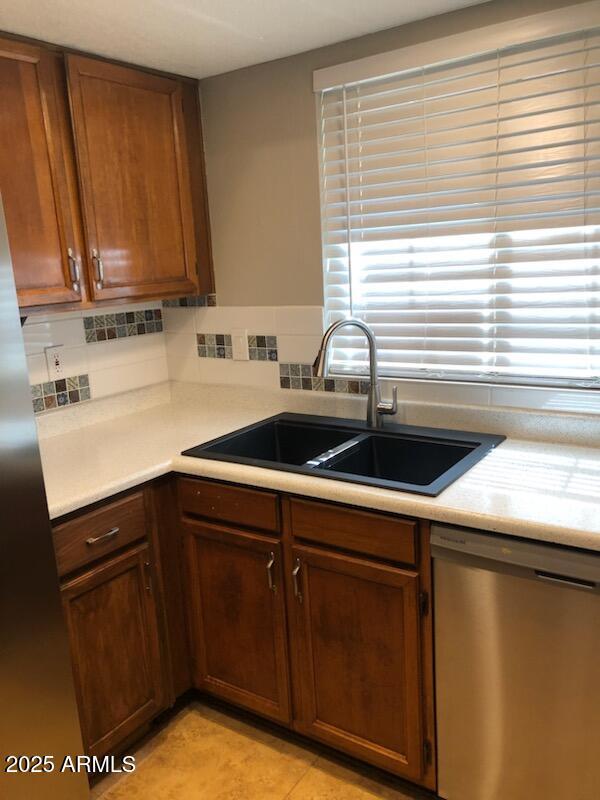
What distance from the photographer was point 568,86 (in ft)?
5.98

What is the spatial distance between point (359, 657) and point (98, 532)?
793mm

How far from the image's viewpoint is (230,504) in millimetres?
1968

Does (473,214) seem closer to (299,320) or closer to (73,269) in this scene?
(299,320)

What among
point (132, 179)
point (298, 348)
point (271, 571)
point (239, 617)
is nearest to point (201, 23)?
point (132, 179)

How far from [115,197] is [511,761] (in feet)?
6.58

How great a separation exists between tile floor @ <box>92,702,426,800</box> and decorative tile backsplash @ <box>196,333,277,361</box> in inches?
50.6

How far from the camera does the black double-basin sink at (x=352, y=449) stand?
1.97 m

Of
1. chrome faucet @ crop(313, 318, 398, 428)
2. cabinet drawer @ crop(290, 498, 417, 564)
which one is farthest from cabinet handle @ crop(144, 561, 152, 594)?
chrome faucet @ crop(313, 318, 398, 428)

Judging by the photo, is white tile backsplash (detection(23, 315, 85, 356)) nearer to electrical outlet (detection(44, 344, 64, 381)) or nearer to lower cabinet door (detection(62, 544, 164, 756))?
electrical outlet (detection(44, 344, 64, 381))

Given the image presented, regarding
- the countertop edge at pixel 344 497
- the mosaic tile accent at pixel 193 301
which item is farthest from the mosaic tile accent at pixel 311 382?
the countertop edge at pixel 344 497

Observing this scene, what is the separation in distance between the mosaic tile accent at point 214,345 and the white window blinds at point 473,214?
0.48 meters

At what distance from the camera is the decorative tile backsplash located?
2.53 metres

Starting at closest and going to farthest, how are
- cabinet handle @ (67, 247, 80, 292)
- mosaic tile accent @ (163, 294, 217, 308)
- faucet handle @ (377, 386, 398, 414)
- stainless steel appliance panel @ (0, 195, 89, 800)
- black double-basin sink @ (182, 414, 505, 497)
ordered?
1. stainless steel appliance panel @ (0, 195, 89, 800)
2. black double-basin sink @ (182, 414, 505, 497)
3. cabinet handle @ (67, 247, 80, 292)
4. faucet handle @ (377, 386, 398, 414)
5. mosaic tile accent @ (163, 294, 217, 308)

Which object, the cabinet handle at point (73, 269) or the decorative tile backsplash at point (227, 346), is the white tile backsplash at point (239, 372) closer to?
the decorative tile backsplash at point (227, 346)
